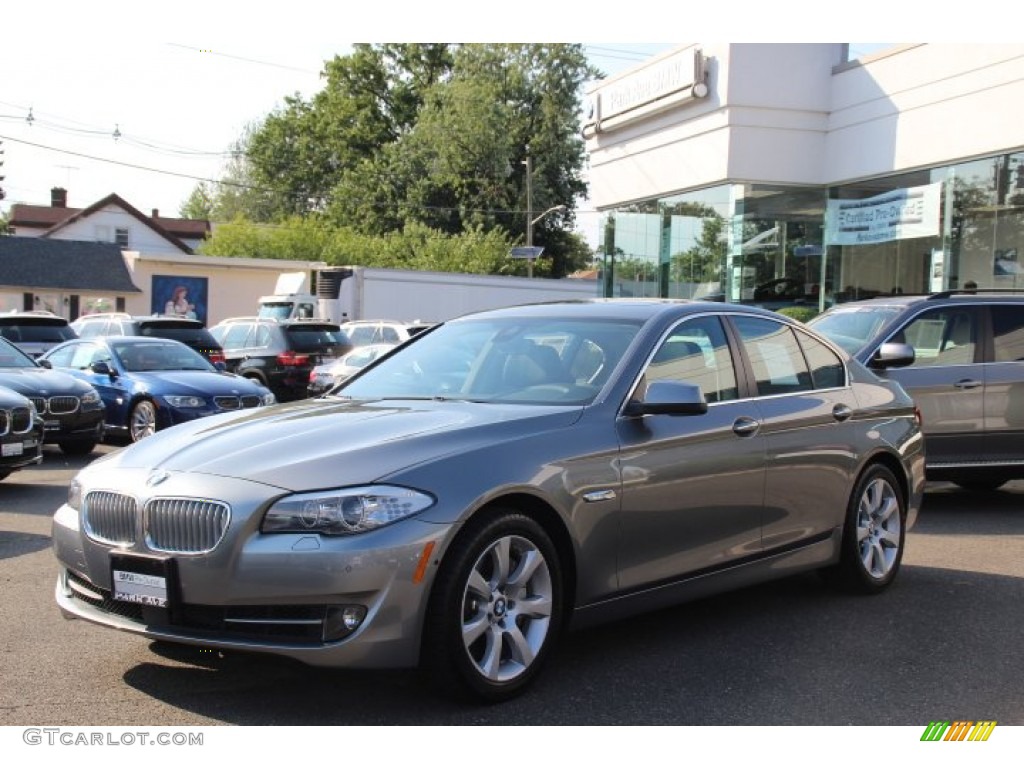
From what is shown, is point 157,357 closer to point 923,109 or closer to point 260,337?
point 260,337

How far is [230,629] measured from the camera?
4.07 metres

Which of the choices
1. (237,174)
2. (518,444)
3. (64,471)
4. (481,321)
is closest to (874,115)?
(64,471)

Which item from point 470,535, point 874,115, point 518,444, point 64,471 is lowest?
point 64,471

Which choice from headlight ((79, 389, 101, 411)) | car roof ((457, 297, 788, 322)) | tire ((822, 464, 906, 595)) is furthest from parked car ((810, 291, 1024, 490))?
headlight ((79, 389, 101, 411))

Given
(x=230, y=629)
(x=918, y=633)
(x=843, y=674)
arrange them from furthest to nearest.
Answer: (x=918, y=633), (x=843, y=674), (x=230, y=629)

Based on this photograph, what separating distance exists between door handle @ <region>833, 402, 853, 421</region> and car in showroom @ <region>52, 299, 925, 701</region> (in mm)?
16

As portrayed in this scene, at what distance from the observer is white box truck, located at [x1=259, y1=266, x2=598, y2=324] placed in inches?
1481

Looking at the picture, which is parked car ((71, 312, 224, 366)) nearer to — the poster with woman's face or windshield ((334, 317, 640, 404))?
windshield ((334, 317, 640, 404))

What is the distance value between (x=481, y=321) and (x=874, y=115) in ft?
54.1

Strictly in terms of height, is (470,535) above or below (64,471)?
above

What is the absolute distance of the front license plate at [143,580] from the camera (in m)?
4.13

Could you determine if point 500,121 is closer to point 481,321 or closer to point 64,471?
point 64,471

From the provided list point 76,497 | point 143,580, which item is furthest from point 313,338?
point 143,580
